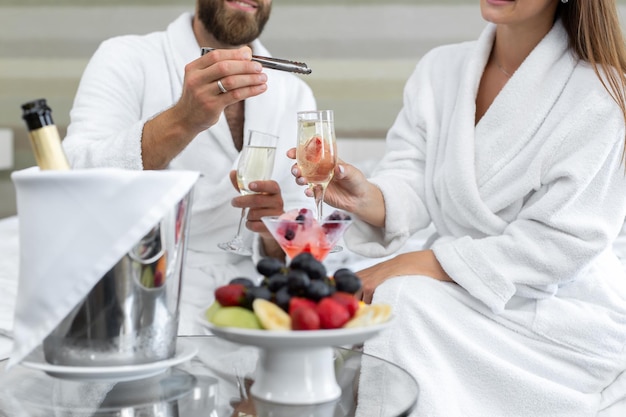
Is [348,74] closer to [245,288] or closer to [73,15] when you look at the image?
[73,15]

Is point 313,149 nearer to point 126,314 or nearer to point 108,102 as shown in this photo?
point 126,314

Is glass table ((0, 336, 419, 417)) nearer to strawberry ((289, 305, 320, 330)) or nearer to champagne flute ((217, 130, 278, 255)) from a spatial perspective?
→ strawberry ((289, 305, 320, 330))

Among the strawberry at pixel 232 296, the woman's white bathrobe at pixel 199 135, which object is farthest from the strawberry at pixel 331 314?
the woman's white bathrobe at pixel 199 135

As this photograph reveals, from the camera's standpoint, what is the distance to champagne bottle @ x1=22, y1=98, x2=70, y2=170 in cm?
109

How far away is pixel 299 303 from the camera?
1.07m

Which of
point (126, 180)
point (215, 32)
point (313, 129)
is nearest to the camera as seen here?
point (126, 180)

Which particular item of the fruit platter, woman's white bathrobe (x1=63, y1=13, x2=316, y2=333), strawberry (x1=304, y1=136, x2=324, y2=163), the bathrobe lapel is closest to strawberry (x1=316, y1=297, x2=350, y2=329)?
the fruit platter

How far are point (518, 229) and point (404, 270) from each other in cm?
26

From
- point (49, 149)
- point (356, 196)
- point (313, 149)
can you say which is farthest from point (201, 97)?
point (49, 149)

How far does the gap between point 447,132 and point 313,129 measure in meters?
0.57

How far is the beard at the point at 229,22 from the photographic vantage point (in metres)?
2.43

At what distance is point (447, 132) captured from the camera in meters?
2.07

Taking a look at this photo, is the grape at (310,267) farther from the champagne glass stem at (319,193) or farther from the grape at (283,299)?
the champagne glass stem at (319,193)

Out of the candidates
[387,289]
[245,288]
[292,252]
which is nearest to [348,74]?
[387,289]
